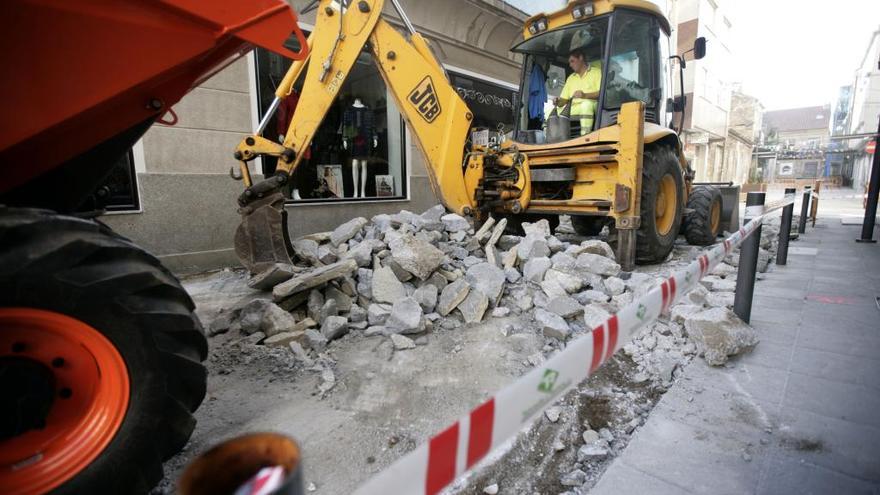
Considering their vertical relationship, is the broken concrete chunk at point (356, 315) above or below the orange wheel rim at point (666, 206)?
below

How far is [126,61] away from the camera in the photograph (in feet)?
5.66

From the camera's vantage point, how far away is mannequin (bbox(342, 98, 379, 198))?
299 inches

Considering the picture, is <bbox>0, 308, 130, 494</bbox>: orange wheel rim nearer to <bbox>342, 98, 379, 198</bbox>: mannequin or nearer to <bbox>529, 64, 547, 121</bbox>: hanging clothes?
<bbox>529, 64, 547, 121</bbox>: hanging clothes

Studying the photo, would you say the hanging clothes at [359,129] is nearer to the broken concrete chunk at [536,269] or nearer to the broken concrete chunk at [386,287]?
the broken concrete chunk at [386,287]

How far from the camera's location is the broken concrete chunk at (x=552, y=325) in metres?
3.42

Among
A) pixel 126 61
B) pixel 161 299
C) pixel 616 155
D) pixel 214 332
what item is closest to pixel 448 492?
pixel 161 299

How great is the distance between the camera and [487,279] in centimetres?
414

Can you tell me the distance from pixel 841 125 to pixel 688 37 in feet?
164

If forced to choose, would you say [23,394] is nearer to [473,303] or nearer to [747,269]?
[473,303]

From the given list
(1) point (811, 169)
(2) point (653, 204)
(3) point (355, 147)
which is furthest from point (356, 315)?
(1) point (811, 169)

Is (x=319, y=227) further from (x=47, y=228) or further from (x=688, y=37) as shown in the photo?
(x=688, y=37)

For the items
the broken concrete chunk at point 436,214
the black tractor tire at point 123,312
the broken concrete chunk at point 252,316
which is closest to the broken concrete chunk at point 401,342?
the broken concrete chunk at point 252,316

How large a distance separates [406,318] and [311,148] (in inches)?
179

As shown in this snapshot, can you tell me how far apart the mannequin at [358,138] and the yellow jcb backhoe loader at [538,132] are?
276 cm
